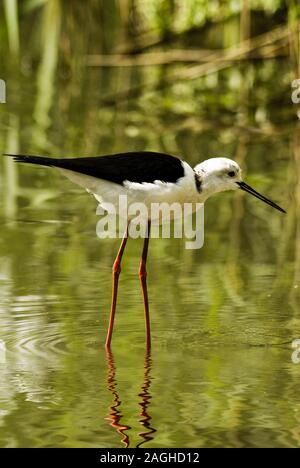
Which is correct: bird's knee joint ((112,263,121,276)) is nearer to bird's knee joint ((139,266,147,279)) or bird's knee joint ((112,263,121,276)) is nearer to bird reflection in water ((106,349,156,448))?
bird's knee joint ((139,266,147,279))

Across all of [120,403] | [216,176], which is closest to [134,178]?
[216,176]

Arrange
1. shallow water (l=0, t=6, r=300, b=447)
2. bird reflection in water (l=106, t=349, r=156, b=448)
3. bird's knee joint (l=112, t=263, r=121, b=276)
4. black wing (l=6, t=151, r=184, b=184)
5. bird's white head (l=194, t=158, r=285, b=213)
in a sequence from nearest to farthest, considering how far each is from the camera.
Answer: bird reflection in water (l=106, t=349, r=156, b=448), shallow water (l=0, t=6, r=300, b=447), black wing (l=6, t=151, r=184, b=184), bird's white head (l=194, t=158, r=285, b=213), bird's knee joint (l=112, t=263, r=121, b=276)

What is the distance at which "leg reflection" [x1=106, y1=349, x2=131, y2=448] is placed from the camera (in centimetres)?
473

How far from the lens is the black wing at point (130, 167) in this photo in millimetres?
5961

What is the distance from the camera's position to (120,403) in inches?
200

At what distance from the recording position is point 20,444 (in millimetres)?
4539

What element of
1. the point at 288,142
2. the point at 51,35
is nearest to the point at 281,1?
the point at 288,142

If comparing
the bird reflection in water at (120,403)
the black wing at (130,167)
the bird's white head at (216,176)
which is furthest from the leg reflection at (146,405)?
the bird's white head at (216,176)

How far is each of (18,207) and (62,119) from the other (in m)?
4.29

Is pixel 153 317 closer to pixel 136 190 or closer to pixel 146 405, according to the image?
pixel 136 190

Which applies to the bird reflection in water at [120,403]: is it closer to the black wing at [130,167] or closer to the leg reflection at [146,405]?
the leg reflection at [146,405]

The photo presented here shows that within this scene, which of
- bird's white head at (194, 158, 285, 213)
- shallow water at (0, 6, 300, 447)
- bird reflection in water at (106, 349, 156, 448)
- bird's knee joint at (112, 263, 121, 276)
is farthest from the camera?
bird's knee joint at (112, 263, 121, 276)

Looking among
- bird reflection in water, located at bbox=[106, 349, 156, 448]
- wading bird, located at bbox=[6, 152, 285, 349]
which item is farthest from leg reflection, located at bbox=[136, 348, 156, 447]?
wading bird, located at bbox=[6, 152, 285, 349]

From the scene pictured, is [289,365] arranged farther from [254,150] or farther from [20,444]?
[254,150]
